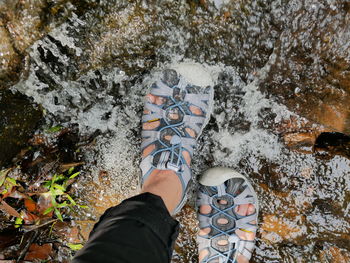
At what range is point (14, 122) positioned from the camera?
1817mm

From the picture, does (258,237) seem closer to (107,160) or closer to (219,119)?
(219,119)

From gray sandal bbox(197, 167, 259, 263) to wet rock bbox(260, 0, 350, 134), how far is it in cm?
71

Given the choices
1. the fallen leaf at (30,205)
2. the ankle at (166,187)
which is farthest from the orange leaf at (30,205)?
the ankle at (166,187)

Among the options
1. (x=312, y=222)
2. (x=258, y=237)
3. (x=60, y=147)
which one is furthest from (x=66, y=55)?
(x=312, y=222)

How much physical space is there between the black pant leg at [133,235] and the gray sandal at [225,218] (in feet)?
2.72

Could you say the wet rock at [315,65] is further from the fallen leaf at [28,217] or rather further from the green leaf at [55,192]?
the fallen leaf at [28,217]

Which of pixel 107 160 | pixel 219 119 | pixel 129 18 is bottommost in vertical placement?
pixel 107 160

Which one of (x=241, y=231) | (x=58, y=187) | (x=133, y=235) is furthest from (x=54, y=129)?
(x=241, y=231)

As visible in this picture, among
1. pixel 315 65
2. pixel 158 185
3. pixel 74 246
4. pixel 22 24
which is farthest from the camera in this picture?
pixel 74 246

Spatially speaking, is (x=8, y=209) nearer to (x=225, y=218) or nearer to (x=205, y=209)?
(x=205, y=209)

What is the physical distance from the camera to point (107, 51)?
1880 mm

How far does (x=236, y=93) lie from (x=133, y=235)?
4.21ft

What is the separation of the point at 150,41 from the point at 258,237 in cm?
170

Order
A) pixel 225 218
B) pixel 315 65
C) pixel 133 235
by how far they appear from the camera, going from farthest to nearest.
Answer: pixel 225 218 → pixel 315 65 → pixel 133 235
